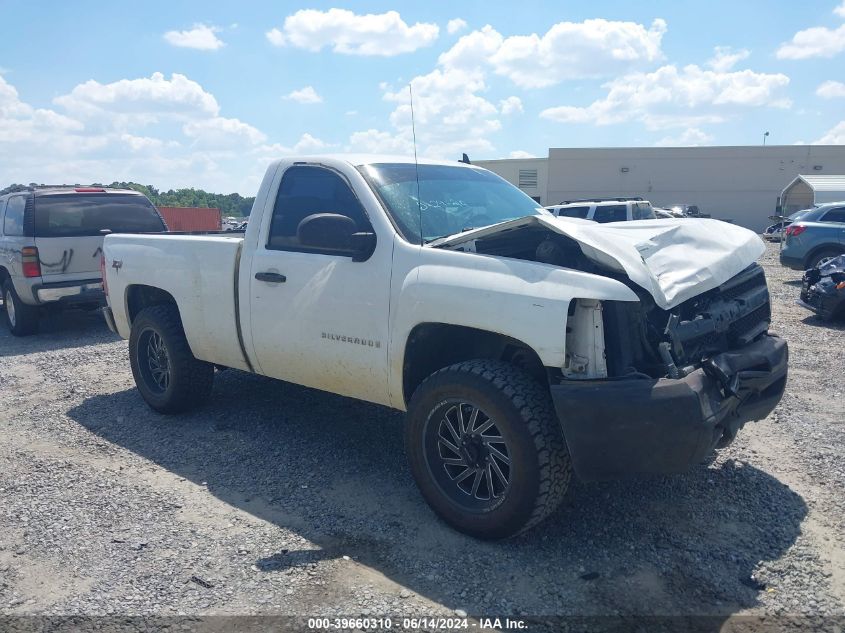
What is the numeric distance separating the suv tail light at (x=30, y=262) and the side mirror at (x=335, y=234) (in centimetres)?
655

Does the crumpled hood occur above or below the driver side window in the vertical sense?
below

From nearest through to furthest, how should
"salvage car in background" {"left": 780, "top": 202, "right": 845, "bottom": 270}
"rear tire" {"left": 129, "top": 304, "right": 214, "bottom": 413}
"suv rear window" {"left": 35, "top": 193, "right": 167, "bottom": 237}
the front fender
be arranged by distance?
1. the front fender
2. "rear tire" {"left": 129, "top": 304, "right": 214, "bottom": 413}
3. "suv rear window" {"left": 35, "top": 193, "right": 167, "bottom": 237}
4. "salvage car in background" {"left": 780, "top": 202, "right": 845, "bottom": 270}

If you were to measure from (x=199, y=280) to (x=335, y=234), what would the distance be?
64.2 inches

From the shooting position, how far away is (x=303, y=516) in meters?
3.92

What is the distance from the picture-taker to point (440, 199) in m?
4.48

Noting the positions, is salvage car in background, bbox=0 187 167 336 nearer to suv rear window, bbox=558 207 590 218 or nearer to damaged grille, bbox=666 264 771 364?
damaged grille, bbox=666 264 771 364

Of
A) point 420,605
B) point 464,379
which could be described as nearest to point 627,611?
point 420,605

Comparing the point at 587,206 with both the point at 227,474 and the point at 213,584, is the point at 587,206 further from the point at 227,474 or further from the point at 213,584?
the point at 213,584

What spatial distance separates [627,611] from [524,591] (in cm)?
45

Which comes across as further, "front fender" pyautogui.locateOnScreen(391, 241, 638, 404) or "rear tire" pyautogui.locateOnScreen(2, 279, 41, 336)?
"rear tire" pyautogui.locateOnScreen(2, 279, 41, 336)

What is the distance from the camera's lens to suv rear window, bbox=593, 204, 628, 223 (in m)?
17.5

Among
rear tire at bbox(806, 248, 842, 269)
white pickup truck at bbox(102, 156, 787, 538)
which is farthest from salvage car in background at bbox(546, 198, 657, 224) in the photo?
white pickup truck at bbox(102, 156, 787, 538)

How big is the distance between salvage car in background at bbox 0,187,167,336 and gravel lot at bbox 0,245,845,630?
3.93 m

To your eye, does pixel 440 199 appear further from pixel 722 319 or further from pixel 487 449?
pixel 722 319
